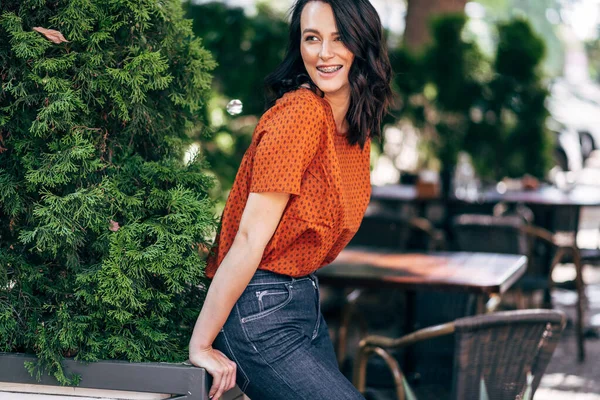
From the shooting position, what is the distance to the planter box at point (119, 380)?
180 centimetres

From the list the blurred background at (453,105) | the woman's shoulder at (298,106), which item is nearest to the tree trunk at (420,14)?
the blurred background at (453,105)

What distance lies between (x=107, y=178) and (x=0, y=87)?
348 millimetres

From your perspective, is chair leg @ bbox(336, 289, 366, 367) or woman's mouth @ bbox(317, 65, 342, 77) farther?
chair leg @ bbox(336, 289, 366, 367)

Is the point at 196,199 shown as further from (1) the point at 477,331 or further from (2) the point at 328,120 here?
(1) the point at 477,331

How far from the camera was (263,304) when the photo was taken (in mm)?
1800

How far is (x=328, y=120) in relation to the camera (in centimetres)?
188

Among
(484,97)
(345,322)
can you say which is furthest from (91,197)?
(484,97)

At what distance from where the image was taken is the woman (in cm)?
174

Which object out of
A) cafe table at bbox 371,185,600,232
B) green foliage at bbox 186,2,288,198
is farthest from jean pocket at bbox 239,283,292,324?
cafe table at bbox 371,185,600,232

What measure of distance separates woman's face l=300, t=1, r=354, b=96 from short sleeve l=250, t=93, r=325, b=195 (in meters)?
0.16

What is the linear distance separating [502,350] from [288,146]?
3.12ft

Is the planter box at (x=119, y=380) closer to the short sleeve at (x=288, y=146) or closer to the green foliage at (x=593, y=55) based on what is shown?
the short sleeve at (x=288, y=146)

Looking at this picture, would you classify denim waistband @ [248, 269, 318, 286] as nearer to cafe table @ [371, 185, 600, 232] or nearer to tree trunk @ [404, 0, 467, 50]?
cafe table @ [371, 185, 600, 232]

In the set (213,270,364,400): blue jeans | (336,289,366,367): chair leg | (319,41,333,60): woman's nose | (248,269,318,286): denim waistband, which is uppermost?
(319,41,333,60): woman's nose
